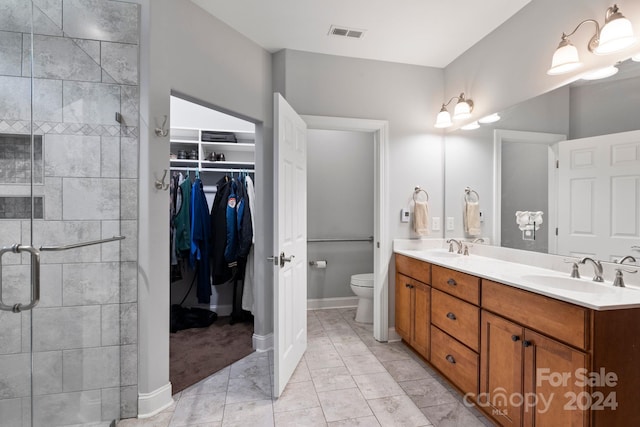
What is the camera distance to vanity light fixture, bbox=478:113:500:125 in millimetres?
2348

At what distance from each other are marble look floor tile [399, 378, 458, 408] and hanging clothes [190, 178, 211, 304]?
6.84ft

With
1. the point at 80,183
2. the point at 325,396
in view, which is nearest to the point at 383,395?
the point at 325,396

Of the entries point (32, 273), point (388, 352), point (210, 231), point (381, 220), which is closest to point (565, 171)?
point (381, 220)

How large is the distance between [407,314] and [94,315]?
2.22 metres

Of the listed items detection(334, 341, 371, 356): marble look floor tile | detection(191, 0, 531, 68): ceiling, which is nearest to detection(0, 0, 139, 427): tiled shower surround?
detection(191, 0, 531, 68): ceiling

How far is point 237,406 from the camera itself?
1885 mm

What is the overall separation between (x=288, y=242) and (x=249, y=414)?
1.08 meters

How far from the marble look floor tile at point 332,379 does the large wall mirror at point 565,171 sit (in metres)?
1.53

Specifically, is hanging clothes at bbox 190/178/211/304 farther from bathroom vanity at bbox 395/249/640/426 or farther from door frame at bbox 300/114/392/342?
bathroom vanity at bbox 395/249/640/426

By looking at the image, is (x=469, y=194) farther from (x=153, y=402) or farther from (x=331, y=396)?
(x=153, y=402)

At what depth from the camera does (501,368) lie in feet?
5.20

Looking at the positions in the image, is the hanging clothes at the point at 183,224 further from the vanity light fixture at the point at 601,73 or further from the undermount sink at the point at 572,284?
the vanity light fixture at the point at 601,73

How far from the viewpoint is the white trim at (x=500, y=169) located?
189 cm

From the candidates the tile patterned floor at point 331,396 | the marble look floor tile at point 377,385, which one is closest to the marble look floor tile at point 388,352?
the tile patterned floor at point 331,396
